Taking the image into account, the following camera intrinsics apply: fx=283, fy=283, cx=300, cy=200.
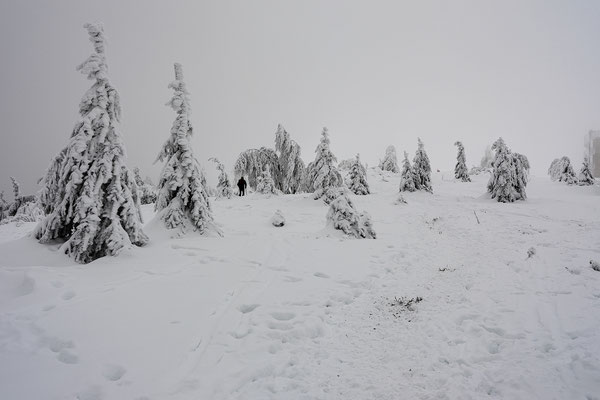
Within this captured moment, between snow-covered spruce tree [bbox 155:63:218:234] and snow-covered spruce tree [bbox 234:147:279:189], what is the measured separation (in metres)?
19.4

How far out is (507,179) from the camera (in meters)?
22.0

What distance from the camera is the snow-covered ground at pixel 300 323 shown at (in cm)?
363

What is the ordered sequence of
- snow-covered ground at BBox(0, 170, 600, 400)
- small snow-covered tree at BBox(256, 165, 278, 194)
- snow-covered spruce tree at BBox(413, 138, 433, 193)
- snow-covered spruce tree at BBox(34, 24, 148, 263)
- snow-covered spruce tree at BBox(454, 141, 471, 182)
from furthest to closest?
snow-covered spruce tree at BBox(454, 141, 471, 182)
snow-covered spruce tree at BBox(413, 138, 433, 193)
small snow-covered tree at BBox(256, 165, 278, 194)
snow-covered spruce tree at BBox(34, 24, 148, 263)
snow-covered ground at BBox(0, 170, 600, 400)

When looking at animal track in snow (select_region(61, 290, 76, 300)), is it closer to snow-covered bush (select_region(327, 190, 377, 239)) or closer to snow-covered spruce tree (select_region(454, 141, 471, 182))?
snow-covered bush (select_region(327, 190, 377, 239))

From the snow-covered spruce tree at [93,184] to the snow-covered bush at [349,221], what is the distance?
26.5ft

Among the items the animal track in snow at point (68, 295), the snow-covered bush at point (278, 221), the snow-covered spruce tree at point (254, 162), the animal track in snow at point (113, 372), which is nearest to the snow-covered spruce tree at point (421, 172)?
the snow-covered spruce tree at point (254, 162)

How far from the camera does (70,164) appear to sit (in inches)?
321

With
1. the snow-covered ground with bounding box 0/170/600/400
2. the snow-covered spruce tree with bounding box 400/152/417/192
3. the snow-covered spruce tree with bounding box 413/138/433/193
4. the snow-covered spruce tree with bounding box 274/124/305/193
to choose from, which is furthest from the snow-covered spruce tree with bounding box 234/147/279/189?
the snow-covered ground with bounding box 0/170/600/400

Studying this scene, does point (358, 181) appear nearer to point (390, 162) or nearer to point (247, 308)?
point (247, 308)

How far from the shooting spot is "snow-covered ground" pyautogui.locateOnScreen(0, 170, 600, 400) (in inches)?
143

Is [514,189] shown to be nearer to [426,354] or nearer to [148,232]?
[426,354]

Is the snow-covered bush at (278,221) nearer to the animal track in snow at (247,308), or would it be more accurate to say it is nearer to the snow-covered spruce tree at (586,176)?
the animal track in snow at (247,308)

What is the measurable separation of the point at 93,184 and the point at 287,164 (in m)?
23.5

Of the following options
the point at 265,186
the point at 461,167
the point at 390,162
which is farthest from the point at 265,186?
the point at 390,162
